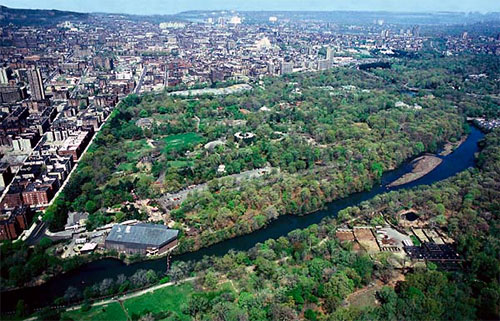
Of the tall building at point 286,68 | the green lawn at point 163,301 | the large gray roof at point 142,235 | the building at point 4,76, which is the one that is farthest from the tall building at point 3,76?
the green lawn at point 163,301

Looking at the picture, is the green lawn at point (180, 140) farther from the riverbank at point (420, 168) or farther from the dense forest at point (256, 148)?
the riverbank at point (420, 168)

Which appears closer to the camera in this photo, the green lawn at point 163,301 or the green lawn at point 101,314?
the green lawn at point 101,314

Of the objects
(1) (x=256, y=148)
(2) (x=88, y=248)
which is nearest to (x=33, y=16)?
(1) (x=256, y=148)

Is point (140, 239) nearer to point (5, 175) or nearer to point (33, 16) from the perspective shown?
point (5, 175)

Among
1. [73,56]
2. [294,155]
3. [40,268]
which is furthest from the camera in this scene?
[73,56]

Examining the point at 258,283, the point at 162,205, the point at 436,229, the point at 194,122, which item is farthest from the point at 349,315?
the point at 194,122

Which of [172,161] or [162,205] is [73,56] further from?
[162,205]
